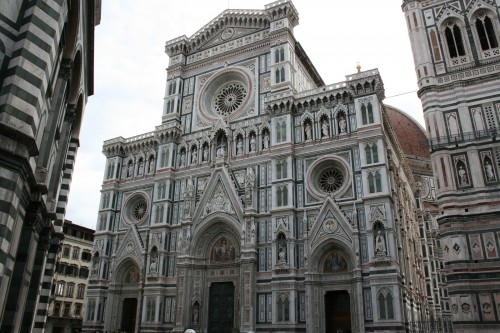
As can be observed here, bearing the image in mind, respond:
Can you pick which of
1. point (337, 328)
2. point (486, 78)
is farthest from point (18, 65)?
point (486, 78)

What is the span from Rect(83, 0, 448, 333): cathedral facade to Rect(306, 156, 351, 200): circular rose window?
0.29 ft

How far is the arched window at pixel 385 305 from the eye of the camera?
21.5 m

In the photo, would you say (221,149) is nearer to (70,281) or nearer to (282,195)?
(282,195)

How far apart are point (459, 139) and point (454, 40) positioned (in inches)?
255

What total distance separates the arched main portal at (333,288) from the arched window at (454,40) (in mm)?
13029

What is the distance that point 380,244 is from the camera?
2284 centimetres

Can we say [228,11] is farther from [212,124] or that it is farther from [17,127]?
[17,127]

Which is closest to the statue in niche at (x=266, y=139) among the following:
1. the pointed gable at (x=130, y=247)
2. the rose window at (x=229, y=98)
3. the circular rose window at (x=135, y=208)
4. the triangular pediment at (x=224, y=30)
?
the rose window at (x=229, y=98)

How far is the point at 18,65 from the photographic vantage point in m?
9.44

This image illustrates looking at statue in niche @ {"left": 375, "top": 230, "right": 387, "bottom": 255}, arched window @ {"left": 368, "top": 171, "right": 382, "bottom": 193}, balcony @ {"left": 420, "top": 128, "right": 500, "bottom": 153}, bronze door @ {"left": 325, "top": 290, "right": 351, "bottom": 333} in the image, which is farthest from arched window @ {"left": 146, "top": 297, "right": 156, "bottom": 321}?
balcony @ {"left": 420, "top": 128, "right": 500, "bottom": 153}

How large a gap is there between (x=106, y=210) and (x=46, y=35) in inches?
1020

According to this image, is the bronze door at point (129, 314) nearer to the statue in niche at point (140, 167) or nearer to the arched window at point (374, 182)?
the statue in niche at point (140, 167)

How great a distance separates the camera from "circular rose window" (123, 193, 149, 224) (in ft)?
110

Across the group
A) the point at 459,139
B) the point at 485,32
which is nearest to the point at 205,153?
the point at 459,139
